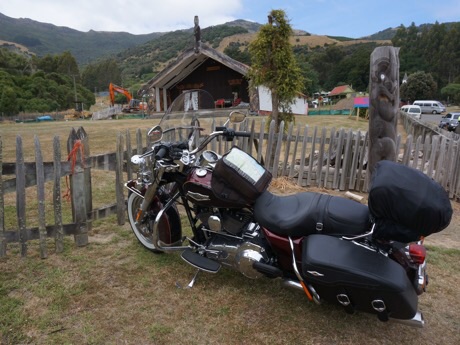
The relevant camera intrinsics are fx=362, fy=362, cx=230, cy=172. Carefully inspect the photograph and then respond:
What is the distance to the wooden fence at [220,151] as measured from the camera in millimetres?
3736

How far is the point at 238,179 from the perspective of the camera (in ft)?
9.46

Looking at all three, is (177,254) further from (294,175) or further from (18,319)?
(294,175)

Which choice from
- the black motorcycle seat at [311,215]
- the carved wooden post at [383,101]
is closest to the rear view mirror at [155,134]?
the black motorcycle seat at [311,215]

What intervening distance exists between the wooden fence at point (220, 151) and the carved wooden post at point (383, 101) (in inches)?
40.8

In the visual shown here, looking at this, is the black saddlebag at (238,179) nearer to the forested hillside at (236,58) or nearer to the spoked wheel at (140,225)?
the spoked wheel at (140,225)

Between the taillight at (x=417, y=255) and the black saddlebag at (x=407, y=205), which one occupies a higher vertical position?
the black saddlebag at (x=407, y=205)

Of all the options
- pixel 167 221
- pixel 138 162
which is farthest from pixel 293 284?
pixel 138 162

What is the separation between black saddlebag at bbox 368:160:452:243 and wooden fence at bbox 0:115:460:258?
3099 millimetres

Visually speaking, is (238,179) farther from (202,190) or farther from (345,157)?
(345,157)

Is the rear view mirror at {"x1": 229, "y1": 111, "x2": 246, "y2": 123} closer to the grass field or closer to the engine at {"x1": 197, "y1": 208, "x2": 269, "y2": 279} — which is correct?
the engine at {"x1": 197, "y1": 208, "x2": 269, "y2": 279}

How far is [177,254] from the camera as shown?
4016 mm

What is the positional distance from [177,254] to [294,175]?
13.2ft

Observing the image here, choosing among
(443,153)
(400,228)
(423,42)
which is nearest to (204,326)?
(400,228)

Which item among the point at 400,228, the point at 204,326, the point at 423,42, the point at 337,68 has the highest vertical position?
the point at 423,42
